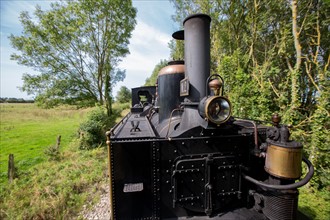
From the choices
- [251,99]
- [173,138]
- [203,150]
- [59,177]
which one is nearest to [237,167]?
[203,150]

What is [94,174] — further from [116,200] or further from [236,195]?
[236,195]

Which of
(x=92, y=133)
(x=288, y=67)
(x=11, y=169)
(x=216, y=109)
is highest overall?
(x=288, y=67)

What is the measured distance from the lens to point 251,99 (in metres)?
5.62

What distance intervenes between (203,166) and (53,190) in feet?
15.2

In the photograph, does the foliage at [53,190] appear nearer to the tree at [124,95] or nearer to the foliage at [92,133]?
the foliage at [92,133]

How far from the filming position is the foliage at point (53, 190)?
3709mm

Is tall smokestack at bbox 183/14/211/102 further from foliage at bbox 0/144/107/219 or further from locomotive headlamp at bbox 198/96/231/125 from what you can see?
foliage at bbox 0/144/107/219

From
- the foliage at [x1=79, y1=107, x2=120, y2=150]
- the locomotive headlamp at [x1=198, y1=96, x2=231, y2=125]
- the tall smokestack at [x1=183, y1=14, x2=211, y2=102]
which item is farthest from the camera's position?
the foliage at [x1=79, y1=107, x2=120, y2=150]

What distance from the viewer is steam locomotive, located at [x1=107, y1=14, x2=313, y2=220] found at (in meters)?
1.99

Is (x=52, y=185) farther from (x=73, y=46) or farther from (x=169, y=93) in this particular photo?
(x=73, y=46)

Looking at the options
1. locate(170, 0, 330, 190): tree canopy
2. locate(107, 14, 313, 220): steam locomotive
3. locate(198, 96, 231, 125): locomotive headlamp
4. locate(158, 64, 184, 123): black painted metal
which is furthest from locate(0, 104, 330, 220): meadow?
locate(198, 96, 231, 125): locomotive headlamp

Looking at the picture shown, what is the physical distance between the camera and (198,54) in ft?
8.37

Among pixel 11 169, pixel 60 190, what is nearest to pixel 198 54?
pixel 60 190

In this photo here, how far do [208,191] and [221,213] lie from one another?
418 mm
